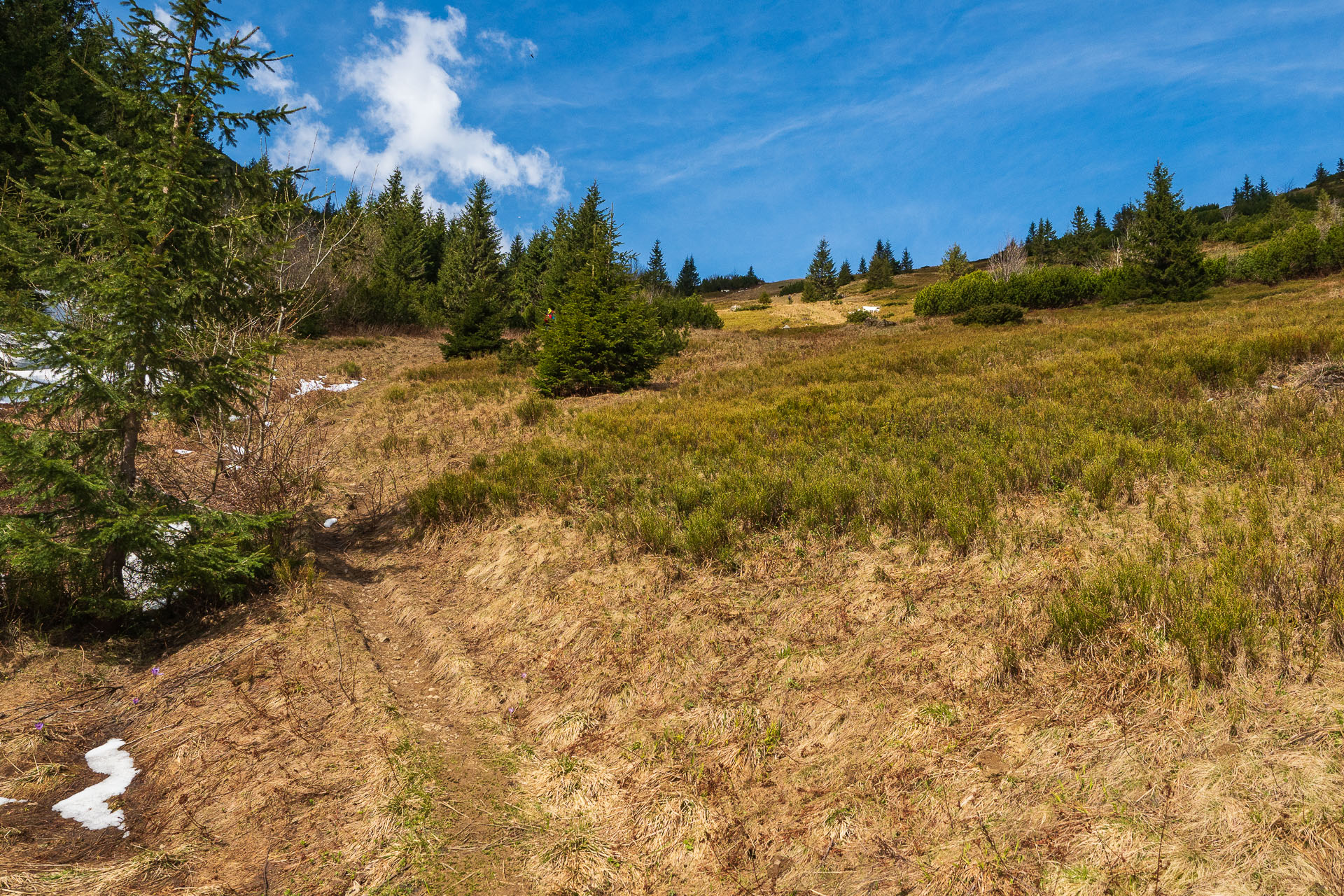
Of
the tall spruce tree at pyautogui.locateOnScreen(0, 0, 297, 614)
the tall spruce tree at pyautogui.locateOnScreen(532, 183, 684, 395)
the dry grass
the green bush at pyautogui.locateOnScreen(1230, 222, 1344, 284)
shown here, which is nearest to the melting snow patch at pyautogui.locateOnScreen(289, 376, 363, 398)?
the tall spruce tree at pyautogui.locateOnScreen(532, 183, 684, 395)

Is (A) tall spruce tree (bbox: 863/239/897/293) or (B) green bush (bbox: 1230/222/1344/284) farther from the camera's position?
(A) tall spruce tree (bbox: 863/239/897/293)

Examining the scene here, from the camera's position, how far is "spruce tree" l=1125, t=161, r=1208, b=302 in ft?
89.2

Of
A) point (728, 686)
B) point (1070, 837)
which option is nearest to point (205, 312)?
point (728, 686)

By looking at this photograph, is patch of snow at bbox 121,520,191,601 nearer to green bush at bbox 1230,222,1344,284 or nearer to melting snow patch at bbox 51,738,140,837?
melting snow patch at bbox 51,738,140,837

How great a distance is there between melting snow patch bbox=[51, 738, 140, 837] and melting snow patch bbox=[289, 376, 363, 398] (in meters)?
15.1

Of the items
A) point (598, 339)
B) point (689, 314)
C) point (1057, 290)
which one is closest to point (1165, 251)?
point (1057, 290)

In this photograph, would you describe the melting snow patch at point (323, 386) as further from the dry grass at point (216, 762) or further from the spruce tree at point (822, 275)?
the spruce tree at point (822, 275)

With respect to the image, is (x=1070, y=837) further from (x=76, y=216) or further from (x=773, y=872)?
(x=76, y=216)

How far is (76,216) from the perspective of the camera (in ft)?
15.5

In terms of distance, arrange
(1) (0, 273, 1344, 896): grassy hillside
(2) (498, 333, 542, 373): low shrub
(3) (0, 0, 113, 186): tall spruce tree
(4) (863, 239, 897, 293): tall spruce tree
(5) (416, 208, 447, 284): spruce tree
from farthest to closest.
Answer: (4) (863, 239, 897, 293): tall spruce tree < (5) (416, 208, 447, 284): spruce tree < (2) (498, 333, 542, 373): low shrub < (3) (0, 0, 113, 186): tall spruce tree < (1) (0, 273, 1344, 896): grassy hillside

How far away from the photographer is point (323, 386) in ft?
61.3

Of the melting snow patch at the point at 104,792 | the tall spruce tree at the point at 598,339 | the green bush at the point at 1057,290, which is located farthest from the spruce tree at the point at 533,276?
the melting snow patch at the point at 104,792

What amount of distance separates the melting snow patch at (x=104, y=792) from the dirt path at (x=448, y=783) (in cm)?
155

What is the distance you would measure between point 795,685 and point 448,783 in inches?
91.5
